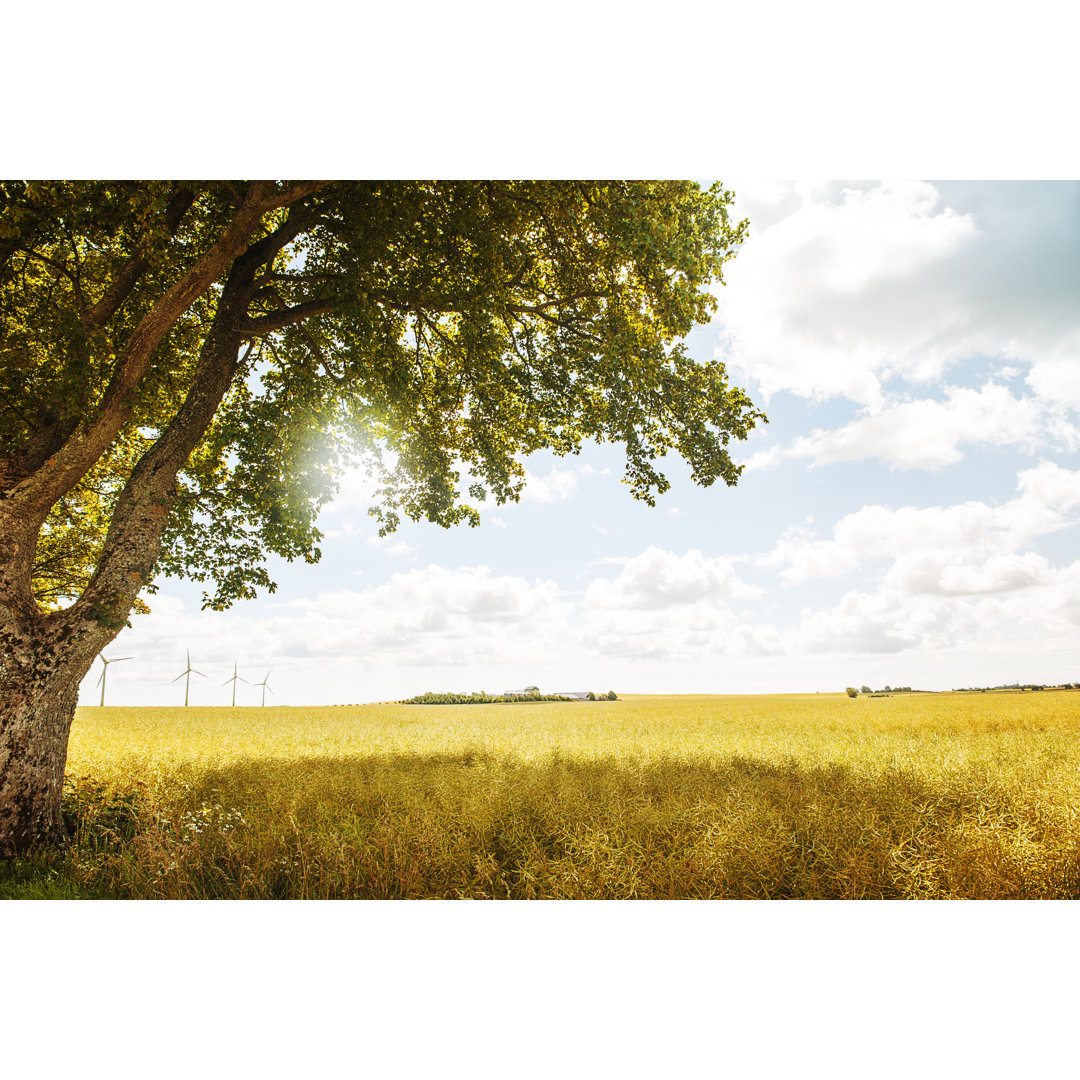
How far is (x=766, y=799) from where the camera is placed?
5281 millimetres

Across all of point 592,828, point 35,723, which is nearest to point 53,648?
point 35,723

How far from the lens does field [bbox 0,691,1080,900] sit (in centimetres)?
402

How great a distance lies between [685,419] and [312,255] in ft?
19.6

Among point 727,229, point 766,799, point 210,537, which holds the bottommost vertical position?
point 766,799

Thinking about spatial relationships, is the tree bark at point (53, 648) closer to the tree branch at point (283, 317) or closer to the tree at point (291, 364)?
the tree at point (291, 364)

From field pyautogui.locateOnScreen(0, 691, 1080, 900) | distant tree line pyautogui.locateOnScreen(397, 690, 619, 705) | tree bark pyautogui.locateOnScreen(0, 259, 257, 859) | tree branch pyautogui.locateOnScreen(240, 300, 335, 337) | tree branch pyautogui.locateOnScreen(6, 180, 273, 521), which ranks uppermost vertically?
tree branch pyautogui.locateOnScreen(240, 300, 335, 337)

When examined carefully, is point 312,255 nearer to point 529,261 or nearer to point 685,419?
point 529,261

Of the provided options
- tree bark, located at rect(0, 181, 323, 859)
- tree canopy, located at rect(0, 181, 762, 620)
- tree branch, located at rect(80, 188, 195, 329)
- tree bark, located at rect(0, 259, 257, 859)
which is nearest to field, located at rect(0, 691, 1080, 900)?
tree bark, located at rect(0, 259, 257, 859)

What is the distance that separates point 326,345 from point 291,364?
2.10ft

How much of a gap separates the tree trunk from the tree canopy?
43 centimetres

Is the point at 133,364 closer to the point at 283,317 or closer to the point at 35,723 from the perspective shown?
the point at 283,317

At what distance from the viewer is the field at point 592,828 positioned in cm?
402

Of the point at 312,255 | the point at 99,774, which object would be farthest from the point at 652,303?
the point at 99,774

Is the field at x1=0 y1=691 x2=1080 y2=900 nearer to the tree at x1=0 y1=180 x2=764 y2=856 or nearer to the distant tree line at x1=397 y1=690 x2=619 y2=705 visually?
the tree at x1=0 y1=180 x2=764 y2=856
